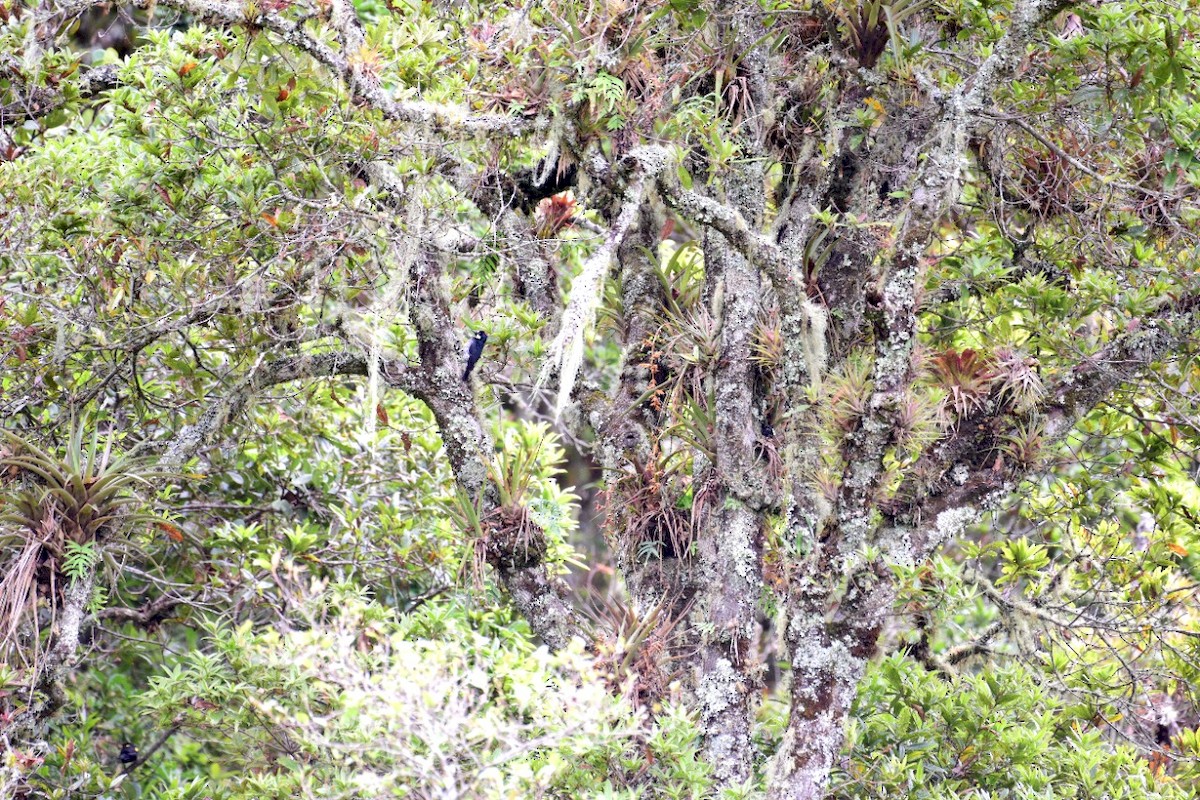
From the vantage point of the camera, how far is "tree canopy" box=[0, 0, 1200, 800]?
399 cm

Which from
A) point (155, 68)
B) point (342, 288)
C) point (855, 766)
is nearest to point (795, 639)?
point (855, 766)

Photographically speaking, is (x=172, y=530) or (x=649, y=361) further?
(x=649, y=361)

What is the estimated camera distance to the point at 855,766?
13.7ft

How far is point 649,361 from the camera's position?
4949 mm

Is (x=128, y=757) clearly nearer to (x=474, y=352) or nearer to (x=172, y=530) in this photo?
(x=172, y=530)

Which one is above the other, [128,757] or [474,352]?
[474,352]

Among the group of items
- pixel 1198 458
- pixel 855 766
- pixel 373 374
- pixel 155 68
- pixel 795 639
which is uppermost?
pixel 155 68

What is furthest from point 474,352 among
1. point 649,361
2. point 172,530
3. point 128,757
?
point 128,757

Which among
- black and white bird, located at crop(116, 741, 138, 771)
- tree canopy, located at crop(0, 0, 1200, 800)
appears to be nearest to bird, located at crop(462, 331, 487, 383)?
tree canopy, located at crop(0, 0, 1200, 800)

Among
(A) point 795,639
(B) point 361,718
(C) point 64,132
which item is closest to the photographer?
(B) point 361,718

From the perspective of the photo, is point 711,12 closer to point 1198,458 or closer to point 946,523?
point 946,523

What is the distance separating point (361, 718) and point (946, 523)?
2.03 metres

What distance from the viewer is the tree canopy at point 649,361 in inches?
157

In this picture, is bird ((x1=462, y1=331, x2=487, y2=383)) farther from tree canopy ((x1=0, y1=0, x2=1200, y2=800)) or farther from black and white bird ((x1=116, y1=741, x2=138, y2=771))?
black and white bird ((x1=116, y1=741, x2=138, y2=771))
